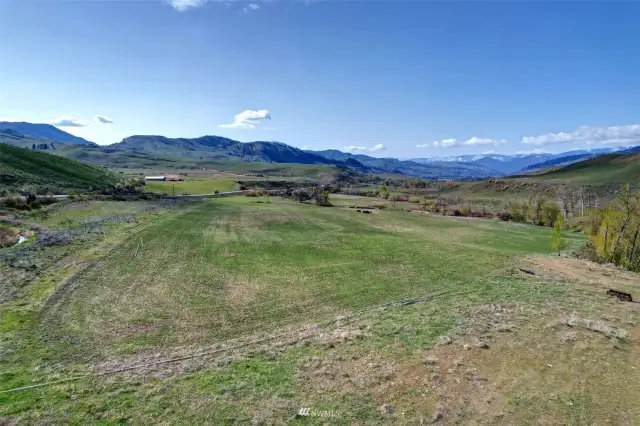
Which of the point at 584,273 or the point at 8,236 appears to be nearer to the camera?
the point at 584,273

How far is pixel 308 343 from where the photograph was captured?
71.6 ft

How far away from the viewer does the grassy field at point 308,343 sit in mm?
15797

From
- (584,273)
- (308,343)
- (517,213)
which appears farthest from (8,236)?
(517,213)

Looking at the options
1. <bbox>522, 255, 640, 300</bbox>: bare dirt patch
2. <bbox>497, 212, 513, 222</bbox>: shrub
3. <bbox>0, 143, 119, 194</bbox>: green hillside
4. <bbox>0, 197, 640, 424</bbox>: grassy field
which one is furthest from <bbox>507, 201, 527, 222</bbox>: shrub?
<bbox>0, 143, 119, 194</bbox>: green hillside

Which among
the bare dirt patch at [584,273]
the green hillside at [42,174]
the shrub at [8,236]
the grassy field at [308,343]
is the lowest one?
the shrub at [8,236]

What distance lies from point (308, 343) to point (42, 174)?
112 meters

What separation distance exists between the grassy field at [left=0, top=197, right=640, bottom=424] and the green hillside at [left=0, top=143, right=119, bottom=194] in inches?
2589

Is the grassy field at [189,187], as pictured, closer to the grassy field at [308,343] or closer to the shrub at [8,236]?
the shrub at [8,236]

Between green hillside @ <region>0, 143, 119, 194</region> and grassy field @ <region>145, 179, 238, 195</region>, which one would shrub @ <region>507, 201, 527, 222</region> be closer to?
grassy field @ <region>145, 179, 238, 195</region>

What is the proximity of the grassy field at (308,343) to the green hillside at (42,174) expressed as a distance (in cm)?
6577

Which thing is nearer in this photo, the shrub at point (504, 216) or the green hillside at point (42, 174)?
the green hillside at point (42, 174)

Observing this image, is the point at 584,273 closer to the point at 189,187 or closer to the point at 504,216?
the point at 504,216

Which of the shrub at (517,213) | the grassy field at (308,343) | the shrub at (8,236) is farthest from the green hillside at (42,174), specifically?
the shrub at (517,213)

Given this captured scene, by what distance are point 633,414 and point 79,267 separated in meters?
37.9
